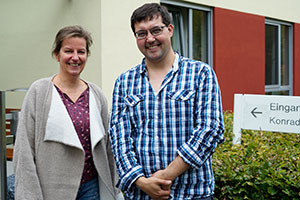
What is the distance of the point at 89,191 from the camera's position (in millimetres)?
2447

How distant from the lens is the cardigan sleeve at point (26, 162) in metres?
2.21

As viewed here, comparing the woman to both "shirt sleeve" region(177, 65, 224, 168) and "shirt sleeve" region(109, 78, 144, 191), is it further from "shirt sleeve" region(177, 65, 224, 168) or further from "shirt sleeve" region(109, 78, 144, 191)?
"shirt sleeve" region(177, 65, 224, 168)

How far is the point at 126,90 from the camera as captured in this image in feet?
7.66

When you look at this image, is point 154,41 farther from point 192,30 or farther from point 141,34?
point 192,30

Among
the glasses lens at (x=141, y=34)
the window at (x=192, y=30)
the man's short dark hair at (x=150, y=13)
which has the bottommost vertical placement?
the glasses lens at (x=141, y=34)

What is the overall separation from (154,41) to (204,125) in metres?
0.54

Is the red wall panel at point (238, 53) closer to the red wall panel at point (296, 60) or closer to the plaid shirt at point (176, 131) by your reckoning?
the red wall panel at point (296, 60)

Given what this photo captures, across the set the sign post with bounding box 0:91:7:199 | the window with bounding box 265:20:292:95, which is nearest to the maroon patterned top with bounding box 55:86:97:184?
the sign post with bounding box 0:91:7:199

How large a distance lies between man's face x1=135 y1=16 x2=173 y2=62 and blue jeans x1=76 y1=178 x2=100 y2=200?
0.85 m

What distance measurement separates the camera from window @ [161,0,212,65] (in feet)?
24.0

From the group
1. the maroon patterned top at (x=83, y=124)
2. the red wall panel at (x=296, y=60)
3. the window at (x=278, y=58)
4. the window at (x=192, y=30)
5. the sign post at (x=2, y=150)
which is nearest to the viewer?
the maroon patterned top at (x=83, y=124)

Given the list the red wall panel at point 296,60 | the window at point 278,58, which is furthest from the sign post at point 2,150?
the red wall panel at point 296,60

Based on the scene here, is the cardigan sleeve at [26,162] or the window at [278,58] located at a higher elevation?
the window at [278,58]

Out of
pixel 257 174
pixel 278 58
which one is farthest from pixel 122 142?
pixel 278 58
